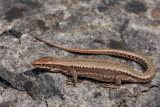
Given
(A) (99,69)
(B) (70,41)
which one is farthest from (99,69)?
(B) (70,41)

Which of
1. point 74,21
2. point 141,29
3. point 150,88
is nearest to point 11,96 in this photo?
point 74,21

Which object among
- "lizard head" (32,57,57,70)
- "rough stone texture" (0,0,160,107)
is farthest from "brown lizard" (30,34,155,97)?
"rough stone texture" (0,0,160,107)

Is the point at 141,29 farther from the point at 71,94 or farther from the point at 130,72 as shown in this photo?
the point at 71,94

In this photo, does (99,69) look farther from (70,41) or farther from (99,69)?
(70,41)

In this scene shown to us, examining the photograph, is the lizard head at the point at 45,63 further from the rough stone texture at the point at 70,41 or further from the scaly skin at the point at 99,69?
the rough stone texture at the point at 70,41

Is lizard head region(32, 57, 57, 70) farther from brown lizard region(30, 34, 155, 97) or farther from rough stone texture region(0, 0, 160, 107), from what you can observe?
rough stone texture region(0, 0, 160, 107)

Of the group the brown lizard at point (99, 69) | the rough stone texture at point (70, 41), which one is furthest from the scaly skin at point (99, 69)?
the rough stone texture at point (70, 41)
